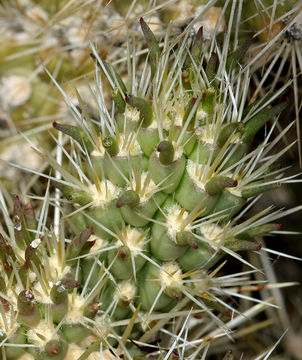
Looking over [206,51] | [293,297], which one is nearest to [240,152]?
[206,51]

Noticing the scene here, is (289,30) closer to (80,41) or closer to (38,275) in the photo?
(80,41)

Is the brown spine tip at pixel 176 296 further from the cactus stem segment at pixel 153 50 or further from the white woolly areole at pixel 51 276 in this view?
the cactus stem segment at pixel 153 50

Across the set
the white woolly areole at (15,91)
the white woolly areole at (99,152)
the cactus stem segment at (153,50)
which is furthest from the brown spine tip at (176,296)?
the white woolly areole at (15,91)

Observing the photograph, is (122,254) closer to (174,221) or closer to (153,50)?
(174,221)

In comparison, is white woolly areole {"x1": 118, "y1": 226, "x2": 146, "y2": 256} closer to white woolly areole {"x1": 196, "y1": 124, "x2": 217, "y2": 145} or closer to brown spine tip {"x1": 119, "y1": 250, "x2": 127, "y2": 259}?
brown spine tip {"x1": 119, "y1": 250, "x2": 127, "y2": 259}

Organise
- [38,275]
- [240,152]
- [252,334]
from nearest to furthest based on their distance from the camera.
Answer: [38,275]
[240,152]
[252,334]

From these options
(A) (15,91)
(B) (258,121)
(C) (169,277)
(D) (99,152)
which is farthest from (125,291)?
(A) (15,91)
